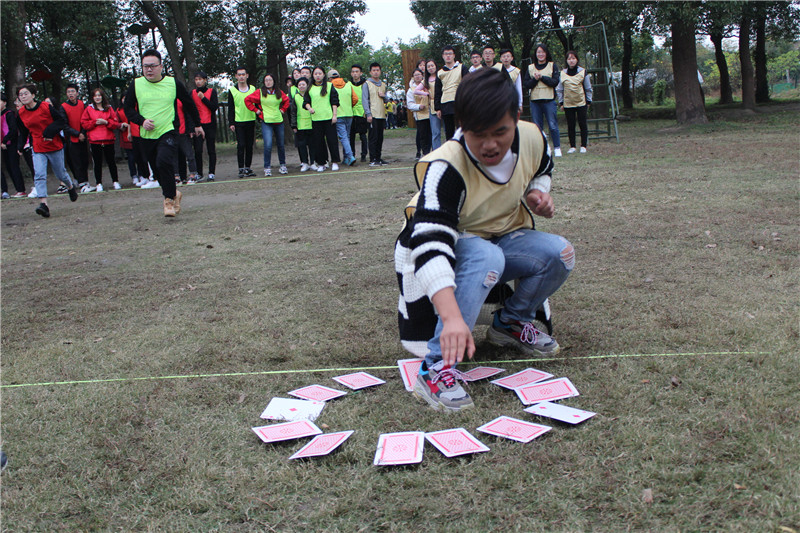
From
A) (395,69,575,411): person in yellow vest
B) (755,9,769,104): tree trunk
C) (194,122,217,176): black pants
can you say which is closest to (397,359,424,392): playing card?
(395,69,575,411): person in yellow vest

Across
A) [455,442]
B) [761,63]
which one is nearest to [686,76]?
[761,63]

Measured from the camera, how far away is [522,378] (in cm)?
278

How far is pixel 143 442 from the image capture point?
7.95 ft

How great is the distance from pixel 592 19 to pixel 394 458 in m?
16.3

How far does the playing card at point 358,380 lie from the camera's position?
2.80m

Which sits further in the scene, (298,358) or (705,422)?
(298,358)

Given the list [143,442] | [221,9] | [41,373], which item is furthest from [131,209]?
[221,9]

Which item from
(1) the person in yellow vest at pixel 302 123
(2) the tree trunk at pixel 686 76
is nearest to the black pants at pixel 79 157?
(1) the person in yellow vest at pixel 302 123

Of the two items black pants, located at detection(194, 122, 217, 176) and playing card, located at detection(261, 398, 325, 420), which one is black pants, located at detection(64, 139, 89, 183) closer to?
black pants, located at detection(194, 122, 217, 176)

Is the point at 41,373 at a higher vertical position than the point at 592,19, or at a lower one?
lower

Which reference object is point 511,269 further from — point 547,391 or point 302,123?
point 302,123

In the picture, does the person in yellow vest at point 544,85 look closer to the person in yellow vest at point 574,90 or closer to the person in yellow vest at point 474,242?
the person in yellow vest at point 574,90

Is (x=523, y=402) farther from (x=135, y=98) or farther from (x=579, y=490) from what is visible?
(x=135, y=98)

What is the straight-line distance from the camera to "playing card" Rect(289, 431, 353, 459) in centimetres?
225
